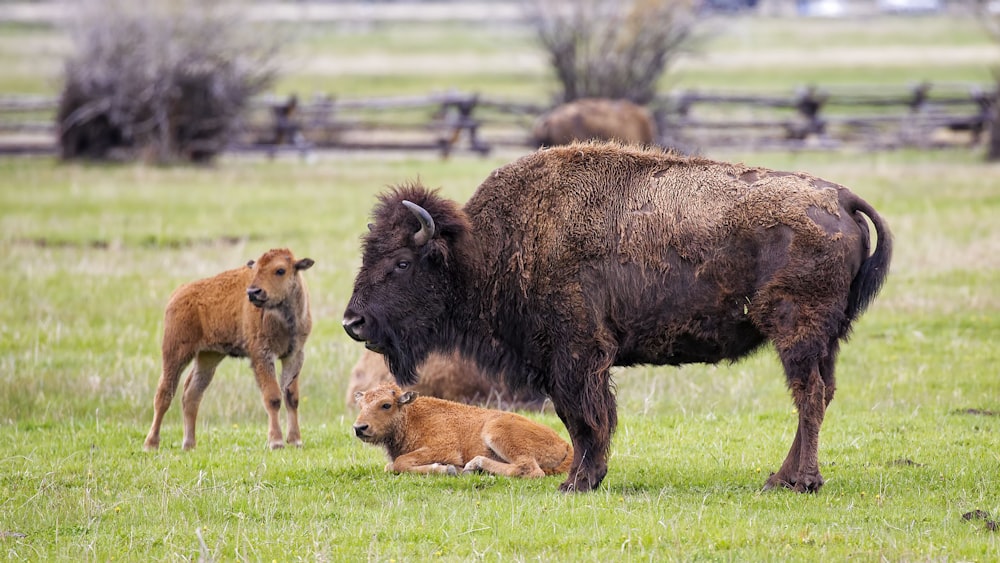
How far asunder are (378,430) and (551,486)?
1.38m

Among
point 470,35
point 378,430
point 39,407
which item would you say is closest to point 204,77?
point 39,407

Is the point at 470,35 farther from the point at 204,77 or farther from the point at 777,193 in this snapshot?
the point at 777,193

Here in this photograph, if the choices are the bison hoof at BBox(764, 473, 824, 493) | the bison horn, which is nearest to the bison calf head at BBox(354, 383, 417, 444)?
the bison horn

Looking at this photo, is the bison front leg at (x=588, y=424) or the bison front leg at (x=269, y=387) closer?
the bison front leg at (x=588, y=424)

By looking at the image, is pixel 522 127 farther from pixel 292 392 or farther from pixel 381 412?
pixel 381 412

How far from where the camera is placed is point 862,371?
12.3 metres

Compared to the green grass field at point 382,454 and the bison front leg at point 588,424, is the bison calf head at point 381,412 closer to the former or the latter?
the green grass field at point 382,454

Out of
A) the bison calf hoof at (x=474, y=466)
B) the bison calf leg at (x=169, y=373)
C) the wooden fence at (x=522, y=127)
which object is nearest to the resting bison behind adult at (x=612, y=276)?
the bison calf hoof at (x=474, y=466)

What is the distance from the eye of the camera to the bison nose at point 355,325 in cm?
820

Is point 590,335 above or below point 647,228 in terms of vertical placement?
below

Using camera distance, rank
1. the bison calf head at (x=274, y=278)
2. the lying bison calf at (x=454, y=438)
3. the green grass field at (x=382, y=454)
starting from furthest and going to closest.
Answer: the bison calf head at (x=274, y=278), the lying bison calf at (x=454, y=438), the green grass field at (x=382, y=454)

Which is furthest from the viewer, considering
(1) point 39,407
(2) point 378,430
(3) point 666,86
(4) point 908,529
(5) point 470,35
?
(5) point 470,35

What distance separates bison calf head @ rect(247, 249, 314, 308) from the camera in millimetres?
9203

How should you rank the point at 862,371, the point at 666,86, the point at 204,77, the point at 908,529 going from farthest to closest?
the point at 666,86 → the point at 204,77 → the point at 862,371 → the point at 908,529
